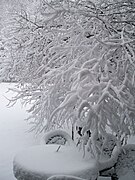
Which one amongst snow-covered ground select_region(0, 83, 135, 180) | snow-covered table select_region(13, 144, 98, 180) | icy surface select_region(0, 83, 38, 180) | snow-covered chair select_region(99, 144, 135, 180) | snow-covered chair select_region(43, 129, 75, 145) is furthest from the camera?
icy surface select_region(0, 83, 38, 180)

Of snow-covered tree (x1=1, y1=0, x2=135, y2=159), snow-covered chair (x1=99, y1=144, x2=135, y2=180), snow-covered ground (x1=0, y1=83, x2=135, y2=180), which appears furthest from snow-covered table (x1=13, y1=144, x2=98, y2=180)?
snow-covered ground (x1=0, y1=83, x2=135, y2=180)

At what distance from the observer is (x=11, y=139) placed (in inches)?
331

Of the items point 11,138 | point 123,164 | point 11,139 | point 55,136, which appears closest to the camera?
point 123,164

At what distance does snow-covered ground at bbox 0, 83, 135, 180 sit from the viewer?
234 inches

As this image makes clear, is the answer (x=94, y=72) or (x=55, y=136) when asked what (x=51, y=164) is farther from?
(x=55, y=136)

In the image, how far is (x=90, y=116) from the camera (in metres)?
3.57

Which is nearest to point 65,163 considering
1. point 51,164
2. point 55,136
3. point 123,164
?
point 51,164

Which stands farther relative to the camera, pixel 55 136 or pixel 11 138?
pixel 11 138

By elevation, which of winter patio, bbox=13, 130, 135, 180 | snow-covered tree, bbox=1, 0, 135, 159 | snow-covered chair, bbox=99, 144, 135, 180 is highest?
snow-covered tree, bbox=1, 0, 135, 159

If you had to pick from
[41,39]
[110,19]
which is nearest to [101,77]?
[110,19]

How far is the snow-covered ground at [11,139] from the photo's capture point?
19.5 ft

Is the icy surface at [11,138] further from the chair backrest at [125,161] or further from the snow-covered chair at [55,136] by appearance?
the chair backrest at [125,161]

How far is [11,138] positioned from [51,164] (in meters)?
4.83

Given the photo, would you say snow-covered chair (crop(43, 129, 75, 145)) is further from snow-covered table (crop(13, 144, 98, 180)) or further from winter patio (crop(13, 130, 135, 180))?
snow-covered table (crop(13, 144, 98, 180))
